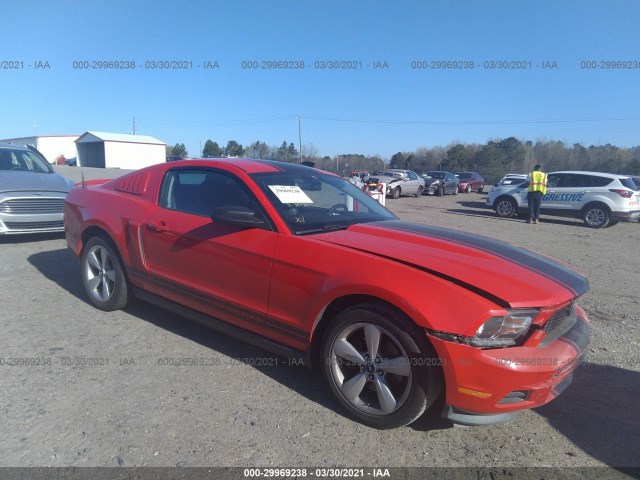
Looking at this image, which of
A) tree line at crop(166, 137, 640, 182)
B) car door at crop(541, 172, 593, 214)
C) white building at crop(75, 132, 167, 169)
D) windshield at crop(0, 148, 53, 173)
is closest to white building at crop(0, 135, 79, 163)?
white building at crop(75, 132, 167, 169)

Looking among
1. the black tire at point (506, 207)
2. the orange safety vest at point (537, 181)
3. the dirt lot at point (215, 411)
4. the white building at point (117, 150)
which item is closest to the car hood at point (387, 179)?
the black tire at point (506, 207)

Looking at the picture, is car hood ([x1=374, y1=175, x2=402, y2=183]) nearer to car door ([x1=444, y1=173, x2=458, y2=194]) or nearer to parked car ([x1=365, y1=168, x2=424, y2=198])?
parked car ([x1=365, y1=168, x2=424, y2=198])

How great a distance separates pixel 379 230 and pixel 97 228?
2.97 m

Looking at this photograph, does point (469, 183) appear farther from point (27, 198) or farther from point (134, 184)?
point (134, 184)

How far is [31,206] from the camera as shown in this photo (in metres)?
7.45

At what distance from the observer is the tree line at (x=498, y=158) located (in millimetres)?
41438

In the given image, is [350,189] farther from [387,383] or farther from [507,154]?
[507,154]

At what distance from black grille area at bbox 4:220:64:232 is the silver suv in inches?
564

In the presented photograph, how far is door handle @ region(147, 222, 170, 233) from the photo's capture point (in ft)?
12.7

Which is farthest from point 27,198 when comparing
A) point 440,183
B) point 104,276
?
point 440,183

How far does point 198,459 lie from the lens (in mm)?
2484

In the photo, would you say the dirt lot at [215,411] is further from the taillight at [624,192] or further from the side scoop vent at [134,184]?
the taillight at [624,192]

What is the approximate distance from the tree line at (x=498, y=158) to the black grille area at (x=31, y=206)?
109 feet

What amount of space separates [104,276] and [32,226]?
3.88 meters
